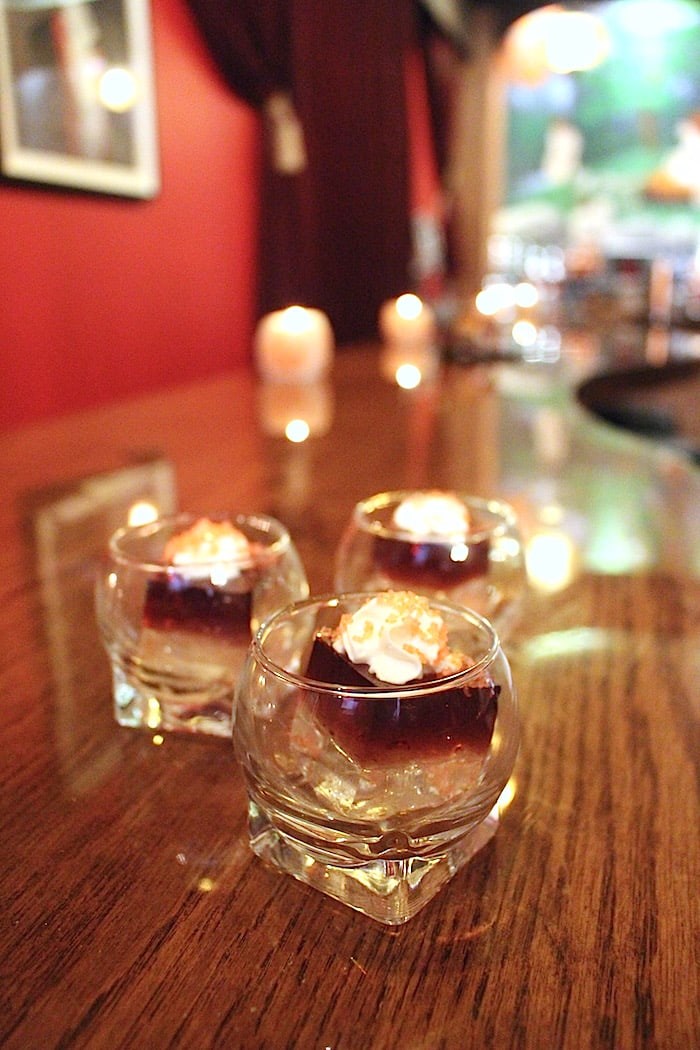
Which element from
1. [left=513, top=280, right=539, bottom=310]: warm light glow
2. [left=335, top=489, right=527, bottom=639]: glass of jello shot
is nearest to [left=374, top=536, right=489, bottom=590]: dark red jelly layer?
[left=335, top=489, right=527, bottom=639]: glass of jello shot

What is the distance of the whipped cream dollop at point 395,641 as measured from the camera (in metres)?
0.41

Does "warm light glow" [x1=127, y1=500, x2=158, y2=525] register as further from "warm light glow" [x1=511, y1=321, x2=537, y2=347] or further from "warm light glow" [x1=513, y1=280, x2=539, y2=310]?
"warm light glow" [x1=513, y1=280, x2=539, y2=310]

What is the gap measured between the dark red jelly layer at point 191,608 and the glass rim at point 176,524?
0.01m

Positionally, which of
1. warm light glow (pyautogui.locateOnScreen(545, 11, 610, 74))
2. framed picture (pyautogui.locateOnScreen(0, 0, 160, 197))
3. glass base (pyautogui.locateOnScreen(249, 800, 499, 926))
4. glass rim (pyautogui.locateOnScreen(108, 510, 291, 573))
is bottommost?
glass base (pyautogui.locateOnScreen(249, 800, 499, 926))

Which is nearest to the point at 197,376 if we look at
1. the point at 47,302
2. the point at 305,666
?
the point at 47,302

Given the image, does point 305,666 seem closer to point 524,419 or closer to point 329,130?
A: point 524,419

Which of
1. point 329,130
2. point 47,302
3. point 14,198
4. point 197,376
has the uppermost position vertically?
point 329,130

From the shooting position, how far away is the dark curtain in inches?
122

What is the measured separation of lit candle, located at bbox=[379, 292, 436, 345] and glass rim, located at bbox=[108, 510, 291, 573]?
2.10 metres

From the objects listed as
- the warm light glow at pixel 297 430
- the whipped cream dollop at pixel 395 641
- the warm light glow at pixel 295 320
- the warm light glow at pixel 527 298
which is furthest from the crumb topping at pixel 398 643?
the warm light glow at pixel 527 298

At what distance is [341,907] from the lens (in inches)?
15.3

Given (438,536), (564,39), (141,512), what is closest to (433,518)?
(438,536)

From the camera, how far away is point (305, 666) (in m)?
0.46

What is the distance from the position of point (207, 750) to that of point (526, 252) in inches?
301
